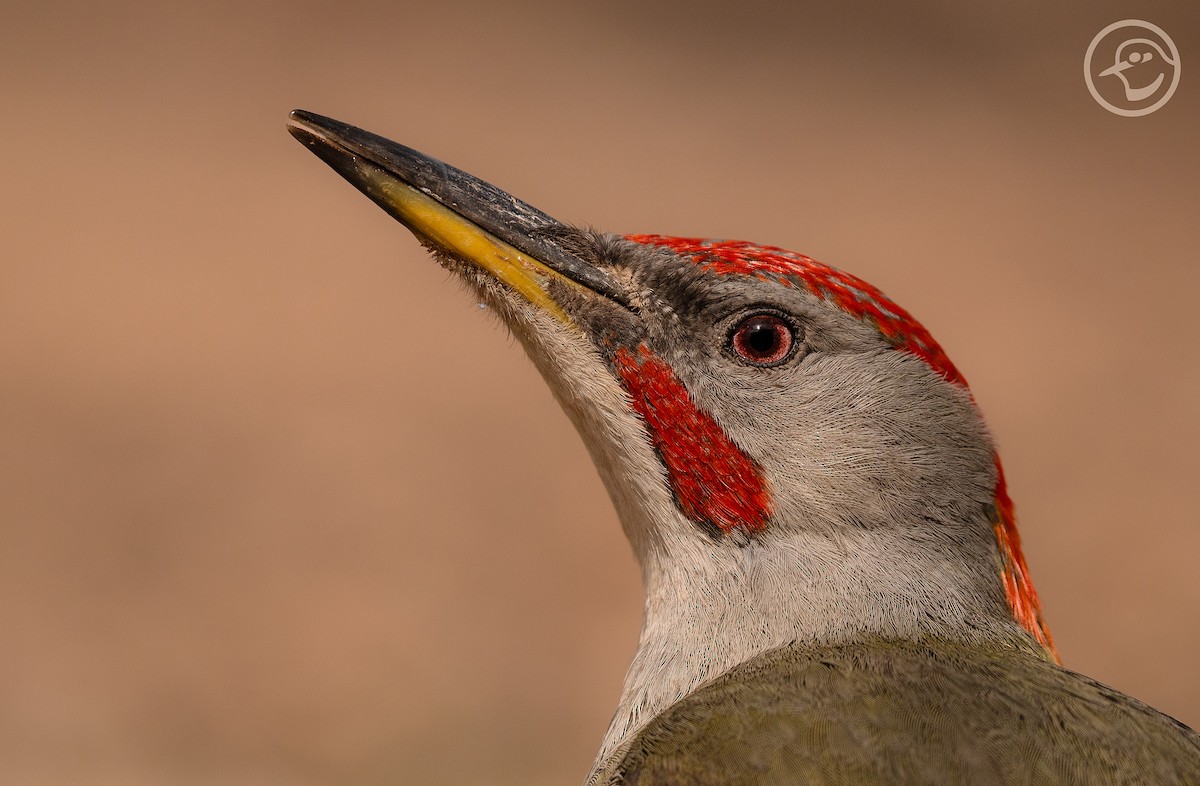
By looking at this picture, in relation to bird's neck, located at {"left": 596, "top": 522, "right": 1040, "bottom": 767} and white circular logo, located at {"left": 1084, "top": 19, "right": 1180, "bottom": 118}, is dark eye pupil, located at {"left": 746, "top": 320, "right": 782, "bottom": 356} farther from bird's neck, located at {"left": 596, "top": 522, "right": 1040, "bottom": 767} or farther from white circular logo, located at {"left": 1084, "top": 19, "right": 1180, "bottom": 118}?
white circular logo, located at {"left": 1084, "top": 19, "right": 1180, "bottom": 118}

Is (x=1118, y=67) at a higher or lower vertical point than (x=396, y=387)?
higher

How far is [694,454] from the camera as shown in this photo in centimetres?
322

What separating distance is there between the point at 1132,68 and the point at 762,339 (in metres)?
13.9

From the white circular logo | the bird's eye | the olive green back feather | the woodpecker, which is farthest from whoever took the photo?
the white circular logo

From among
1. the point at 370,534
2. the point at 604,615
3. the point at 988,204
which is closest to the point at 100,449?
the point at 370,534

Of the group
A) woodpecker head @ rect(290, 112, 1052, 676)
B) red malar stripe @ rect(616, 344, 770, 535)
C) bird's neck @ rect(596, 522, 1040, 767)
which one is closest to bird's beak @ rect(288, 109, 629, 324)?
woodpecker head @ rect(290, 112, 1052, 676)

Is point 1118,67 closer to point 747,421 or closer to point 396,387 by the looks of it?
point 396,387

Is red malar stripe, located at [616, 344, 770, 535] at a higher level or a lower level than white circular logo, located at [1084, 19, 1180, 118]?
lower

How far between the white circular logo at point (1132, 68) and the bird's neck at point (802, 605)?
13.2 m

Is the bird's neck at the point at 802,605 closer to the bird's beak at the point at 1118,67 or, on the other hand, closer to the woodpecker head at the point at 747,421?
the woodpecker head at the point at 747,421

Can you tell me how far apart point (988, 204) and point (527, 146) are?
5.00 metres

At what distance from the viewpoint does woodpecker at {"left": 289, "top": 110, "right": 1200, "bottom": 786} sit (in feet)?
9.59

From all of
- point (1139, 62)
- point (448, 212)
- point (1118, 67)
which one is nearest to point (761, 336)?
point (448, 212)

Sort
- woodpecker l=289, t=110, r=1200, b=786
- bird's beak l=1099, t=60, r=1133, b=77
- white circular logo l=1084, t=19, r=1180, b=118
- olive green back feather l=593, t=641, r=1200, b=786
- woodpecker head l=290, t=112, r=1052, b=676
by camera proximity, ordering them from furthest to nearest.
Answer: white circular logo l=1084, t=19, r=1180, b=118 < bird's beak l=1099, t=60, r=1133, b=77 < woodpecker head l=290, t=112, r=1052, b=676 < woodpecker l=289, t=110, r=1200, b=786 < olive green back feather l=593, t=641, r=1200, b=786
